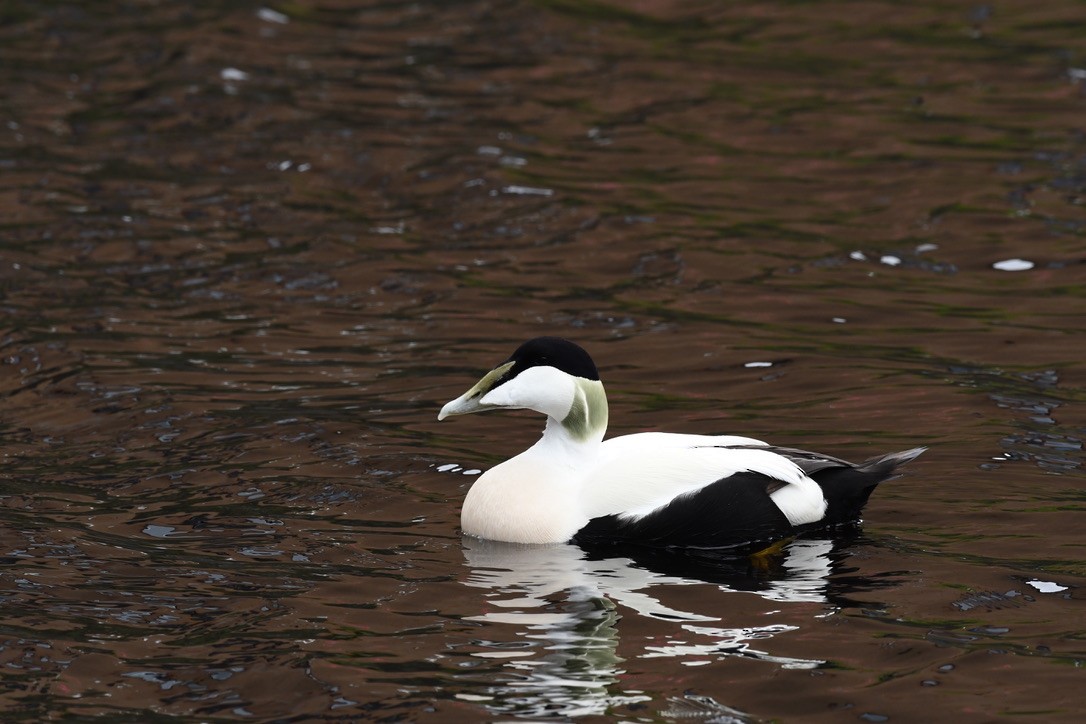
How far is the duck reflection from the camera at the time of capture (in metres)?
5.71

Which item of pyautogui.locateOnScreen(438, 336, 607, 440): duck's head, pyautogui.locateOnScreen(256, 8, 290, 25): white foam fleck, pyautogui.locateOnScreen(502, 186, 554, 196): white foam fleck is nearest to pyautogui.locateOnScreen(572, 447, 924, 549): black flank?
pyautogui.locateOnScreen(438, 336, 607, 440): duck's head

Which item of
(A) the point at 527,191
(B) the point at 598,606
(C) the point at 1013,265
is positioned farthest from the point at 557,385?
(A) the point at 527,191

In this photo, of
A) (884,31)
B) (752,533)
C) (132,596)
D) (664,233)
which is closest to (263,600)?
(132,596)

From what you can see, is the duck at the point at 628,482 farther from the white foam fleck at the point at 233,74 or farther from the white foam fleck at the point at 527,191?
the white foam fleck at the point at 233,74

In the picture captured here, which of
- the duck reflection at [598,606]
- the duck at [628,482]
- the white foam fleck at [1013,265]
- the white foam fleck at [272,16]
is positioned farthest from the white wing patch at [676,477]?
the white foam fleck at [272,16]

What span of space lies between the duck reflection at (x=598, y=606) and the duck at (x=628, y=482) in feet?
0.29

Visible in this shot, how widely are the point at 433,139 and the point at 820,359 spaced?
5554 mm

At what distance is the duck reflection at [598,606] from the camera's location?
5.71 metres

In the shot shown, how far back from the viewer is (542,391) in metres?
7.22

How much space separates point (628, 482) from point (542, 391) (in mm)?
535

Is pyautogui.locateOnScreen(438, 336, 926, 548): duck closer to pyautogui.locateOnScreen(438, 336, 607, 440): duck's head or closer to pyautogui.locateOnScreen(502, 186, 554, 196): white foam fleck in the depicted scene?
Result: pyautogui.locateOnScreen(438, 336, 607, 440): duck's head

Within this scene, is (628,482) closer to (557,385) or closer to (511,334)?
(557,385)

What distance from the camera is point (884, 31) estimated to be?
16.6 metres

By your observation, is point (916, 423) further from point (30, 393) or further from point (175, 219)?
point (175, 219)
